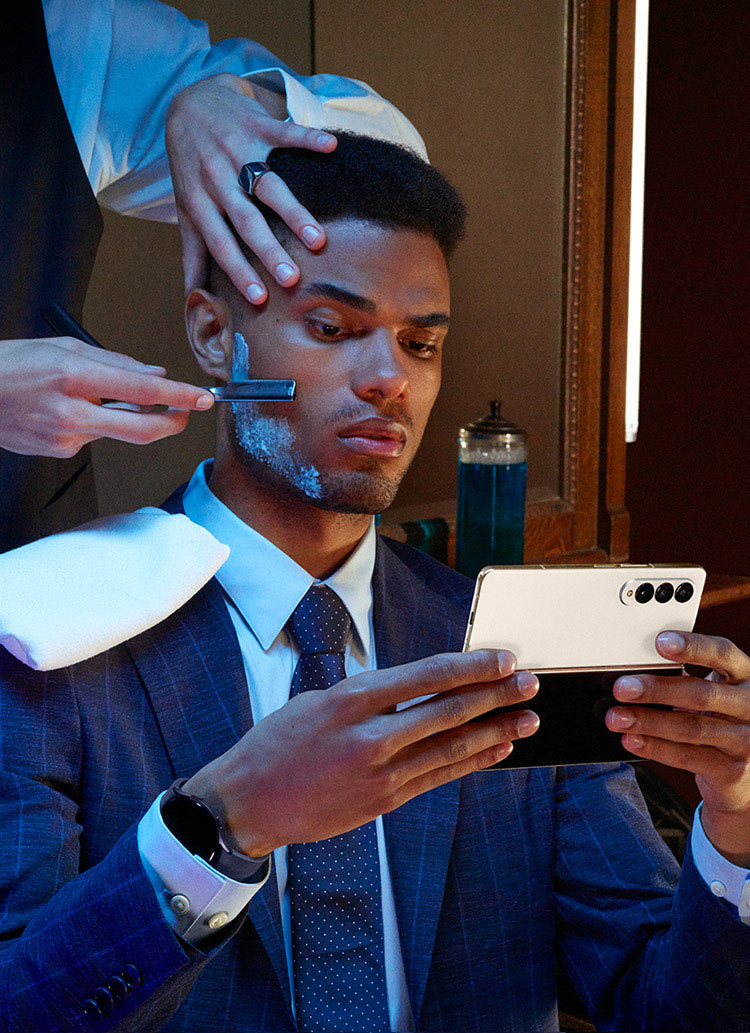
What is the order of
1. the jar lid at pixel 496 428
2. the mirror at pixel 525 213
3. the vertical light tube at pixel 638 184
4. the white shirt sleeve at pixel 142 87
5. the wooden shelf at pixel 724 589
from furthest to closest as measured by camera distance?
the vertical light tube at pixel 638 184 < the wooden shelf at pixel 724 589 < the mirror at pixel 525 213 < the jar lid at pixel 496 428 < the white shirt sleeve at pixel 142 87

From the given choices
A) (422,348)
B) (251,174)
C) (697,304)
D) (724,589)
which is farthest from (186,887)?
(697,304)

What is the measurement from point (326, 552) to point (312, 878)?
0.42 m

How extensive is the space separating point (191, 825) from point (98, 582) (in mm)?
319

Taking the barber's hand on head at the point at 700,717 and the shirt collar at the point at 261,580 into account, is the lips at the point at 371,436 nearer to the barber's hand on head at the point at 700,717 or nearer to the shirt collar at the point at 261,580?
the shirt collar at the point at 261,580

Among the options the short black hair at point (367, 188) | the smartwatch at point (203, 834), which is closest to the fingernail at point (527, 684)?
the smartwatch at point (203, 834)

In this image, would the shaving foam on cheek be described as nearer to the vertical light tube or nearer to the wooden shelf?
the wooden shelf

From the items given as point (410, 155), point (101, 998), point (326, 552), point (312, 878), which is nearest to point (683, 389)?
point (410, 155)

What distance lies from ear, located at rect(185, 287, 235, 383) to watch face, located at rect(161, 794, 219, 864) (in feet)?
2.18

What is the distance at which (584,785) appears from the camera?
140cm

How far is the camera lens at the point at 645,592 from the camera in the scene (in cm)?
94

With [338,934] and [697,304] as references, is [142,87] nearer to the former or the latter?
[338,934]

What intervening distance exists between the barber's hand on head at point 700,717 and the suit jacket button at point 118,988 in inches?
19.4

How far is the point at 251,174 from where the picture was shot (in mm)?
1334

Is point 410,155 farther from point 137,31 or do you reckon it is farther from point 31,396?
point 31,396
